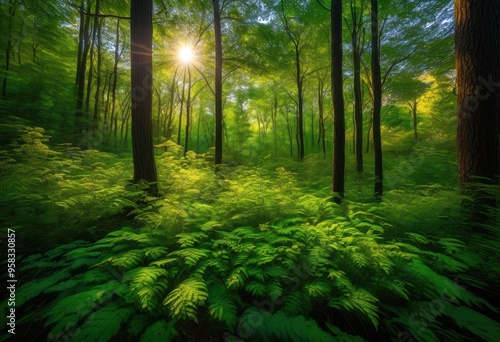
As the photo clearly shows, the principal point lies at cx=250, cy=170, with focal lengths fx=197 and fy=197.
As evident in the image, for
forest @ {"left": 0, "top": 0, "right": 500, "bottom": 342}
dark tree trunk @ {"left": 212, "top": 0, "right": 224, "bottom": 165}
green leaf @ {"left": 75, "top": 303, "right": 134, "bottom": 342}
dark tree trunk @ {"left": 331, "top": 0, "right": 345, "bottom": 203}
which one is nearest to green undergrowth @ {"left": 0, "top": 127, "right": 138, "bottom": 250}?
forest @ {"left": 0, "top": 0, "right": 500, "bottom": 342}

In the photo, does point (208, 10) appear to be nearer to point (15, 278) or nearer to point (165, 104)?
point (15, 278)

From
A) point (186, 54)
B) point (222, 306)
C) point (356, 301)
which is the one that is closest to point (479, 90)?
point (356, 301)

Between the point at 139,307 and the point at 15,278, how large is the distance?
1904 mm

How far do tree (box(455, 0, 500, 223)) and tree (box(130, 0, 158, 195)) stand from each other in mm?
6324

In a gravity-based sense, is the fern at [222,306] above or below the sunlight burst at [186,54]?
below

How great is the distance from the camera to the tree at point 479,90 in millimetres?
3406

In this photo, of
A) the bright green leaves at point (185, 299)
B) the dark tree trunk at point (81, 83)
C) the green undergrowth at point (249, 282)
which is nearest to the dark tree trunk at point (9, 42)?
the dark tree trunk at point (81, 83)

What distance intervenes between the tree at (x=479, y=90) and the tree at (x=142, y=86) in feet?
20.7

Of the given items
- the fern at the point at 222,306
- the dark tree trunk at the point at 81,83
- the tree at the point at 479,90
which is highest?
the dark tree trunk at the point at 81,83

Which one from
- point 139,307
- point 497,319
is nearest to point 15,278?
point 139,307

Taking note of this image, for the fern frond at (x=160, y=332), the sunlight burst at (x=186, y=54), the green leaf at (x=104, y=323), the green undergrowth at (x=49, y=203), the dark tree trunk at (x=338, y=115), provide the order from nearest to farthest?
the green leaf at (x=104, y=323) < the fern frond at (x=160, y=332) < the green undergrowth at (x=49, y=203) < the dark tree trunk at (x=338, y=115) < the sunlight burst at (x=186, y=54)

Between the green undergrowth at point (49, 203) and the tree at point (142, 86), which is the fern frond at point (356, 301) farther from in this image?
the tree at point (142, 86)

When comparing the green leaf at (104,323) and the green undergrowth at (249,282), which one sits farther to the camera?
the green undergrowth at (249,282)

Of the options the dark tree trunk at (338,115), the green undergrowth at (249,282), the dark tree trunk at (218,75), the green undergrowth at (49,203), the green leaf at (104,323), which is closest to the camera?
the green leaf at (104,323)
